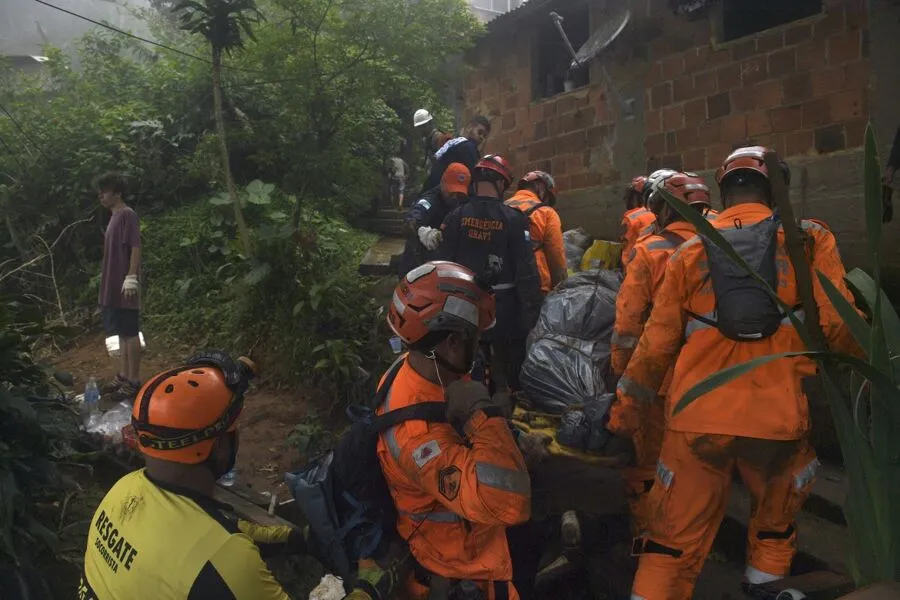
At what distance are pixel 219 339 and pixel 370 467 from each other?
546 cm

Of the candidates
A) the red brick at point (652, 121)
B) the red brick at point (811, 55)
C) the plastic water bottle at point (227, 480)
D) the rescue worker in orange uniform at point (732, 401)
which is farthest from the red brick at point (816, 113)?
the plastic water bottle at point (227, 480)

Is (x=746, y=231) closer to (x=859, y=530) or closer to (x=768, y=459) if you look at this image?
(x=768, y=459)

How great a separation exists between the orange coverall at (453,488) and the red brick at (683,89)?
18.1 feet

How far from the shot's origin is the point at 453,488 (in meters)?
1.80

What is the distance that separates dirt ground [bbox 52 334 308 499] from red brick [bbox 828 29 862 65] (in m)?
5.43

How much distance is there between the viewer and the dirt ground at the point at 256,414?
4797 millimetres

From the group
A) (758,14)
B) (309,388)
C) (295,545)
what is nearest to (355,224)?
(309,388)

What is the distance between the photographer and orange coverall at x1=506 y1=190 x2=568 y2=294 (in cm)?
488

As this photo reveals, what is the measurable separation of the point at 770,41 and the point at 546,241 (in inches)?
113

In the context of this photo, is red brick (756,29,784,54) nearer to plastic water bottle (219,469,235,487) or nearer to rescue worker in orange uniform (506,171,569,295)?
rescue worker in orange uniform (506,171,569,295)

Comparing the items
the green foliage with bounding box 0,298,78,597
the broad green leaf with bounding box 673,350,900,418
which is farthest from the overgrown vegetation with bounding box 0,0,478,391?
the broad green leaf with bounding box 673,350,900,418


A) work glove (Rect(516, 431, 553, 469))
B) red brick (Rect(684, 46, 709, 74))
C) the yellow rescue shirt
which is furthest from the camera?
red brick (Rect(684, 46, 709, 74))

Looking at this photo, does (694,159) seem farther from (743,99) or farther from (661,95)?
(661,95)

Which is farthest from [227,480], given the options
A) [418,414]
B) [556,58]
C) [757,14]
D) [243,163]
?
[556,58]
